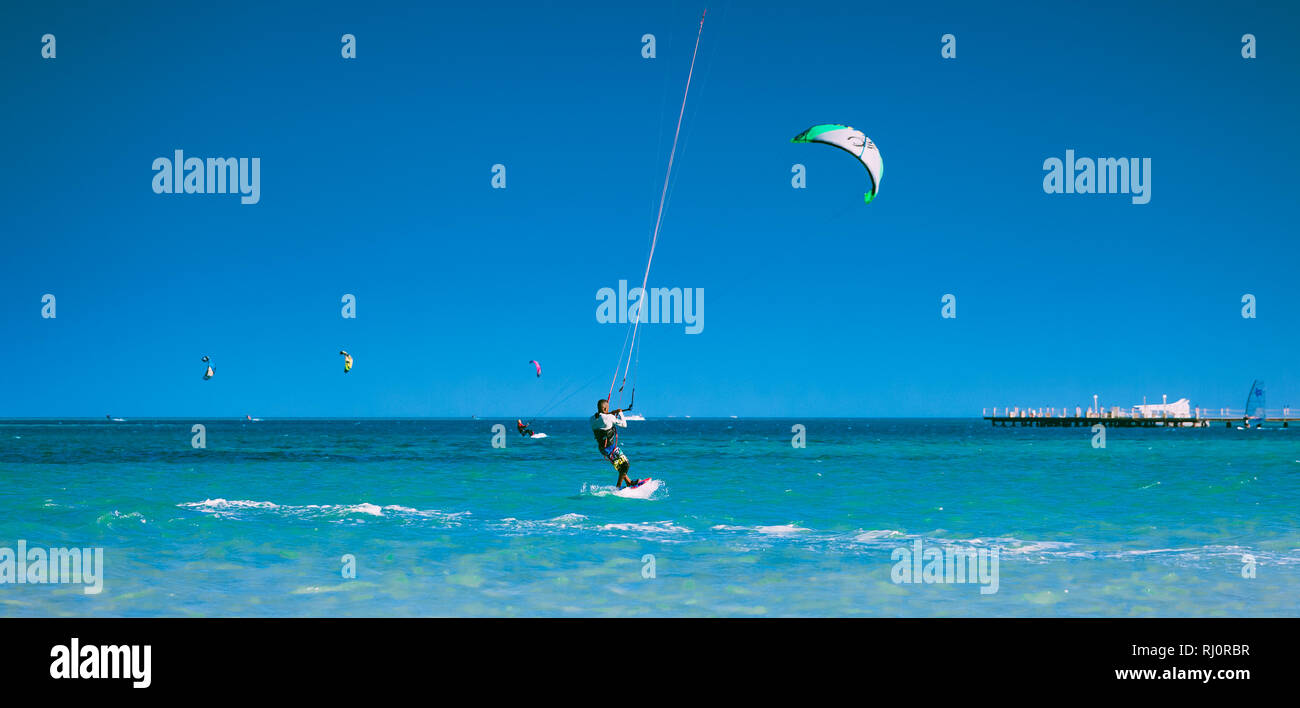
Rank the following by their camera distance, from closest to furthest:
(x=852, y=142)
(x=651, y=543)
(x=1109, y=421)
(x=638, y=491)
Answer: (x=651, y=543) < (x=852, y=142) < (x=638, y=491) < (x=1109, y=421)

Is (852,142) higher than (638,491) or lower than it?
higher

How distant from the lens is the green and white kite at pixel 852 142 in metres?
19.7

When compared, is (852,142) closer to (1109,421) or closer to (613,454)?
(613,454)

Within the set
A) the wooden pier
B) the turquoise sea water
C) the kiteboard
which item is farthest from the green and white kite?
the wooden pier

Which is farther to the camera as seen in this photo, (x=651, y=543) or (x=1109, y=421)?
(x=1109, y=421)

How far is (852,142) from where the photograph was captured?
66.0 feet

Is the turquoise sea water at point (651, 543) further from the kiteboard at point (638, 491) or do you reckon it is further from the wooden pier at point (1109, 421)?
the wooden pier at point (1109, 421)

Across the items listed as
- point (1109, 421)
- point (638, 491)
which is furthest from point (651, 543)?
point (1109, 421)

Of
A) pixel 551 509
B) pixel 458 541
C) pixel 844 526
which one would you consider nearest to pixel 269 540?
pixel 458 541


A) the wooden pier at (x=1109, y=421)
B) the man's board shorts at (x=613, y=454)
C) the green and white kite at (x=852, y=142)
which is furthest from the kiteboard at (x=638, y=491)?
the wooden pier at (x=1109, y=421)

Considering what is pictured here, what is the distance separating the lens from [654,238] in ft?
59.3

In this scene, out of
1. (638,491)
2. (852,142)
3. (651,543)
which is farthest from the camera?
(638,491)

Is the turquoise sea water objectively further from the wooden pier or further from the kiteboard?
the wooden pier

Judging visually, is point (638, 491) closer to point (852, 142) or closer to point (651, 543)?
point (651, 543)
